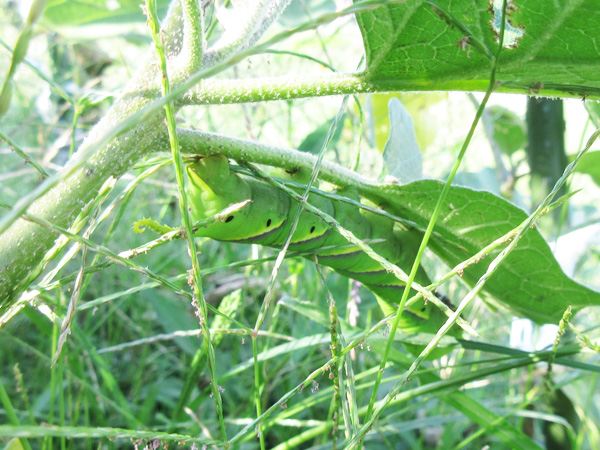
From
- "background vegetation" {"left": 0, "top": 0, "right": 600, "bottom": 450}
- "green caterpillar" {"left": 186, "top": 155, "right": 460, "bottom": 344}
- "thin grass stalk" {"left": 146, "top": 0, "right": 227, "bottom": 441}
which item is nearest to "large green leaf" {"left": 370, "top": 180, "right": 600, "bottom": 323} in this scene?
"background vegetation" {"left": 0, "top": 0, "right": 600, "bottom": 450}

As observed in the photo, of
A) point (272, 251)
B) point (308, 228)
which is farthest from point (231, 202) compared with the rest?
point (272, 251)

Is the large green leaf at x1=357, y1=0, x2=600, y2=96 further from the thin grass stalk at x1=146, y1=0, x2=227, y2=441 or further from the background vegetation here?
the thin grass stalk at x1=146, y1=0, x2=227, y2=441

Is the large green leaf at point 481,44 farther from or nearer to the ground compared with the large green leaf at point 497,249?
farther from the ground

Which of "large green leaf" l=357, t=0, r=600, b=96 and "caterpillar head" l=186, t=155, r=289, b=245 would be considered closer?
"large green leaf" l=357, t=0, r=600, b=96

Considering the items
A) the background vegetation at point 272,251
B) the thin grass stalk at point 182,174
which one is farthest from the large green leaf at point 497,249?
the thin grass stalk at point 182,174

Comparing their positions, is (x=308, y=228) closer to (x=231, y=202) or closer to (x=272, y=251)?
(x=231, y=202)

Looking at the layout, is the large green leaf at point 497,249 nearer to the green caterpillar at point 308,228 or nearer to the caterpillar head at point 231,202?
the green caterpillar at point 308,228
